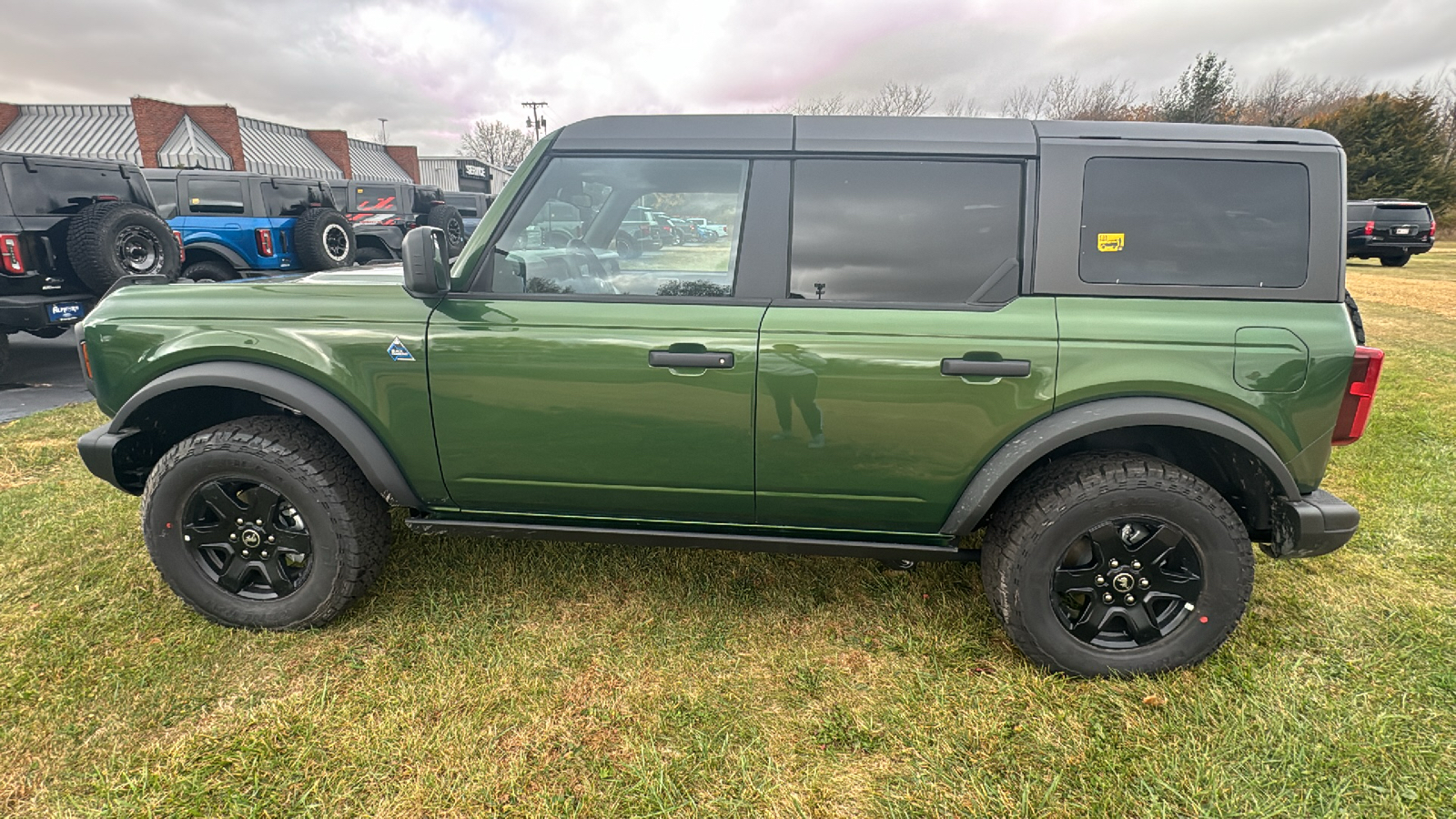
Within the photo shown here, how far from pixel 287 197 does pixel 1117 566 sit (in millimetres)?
11306

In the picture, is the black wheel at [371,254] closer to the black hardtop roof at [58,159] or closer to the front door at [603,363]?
the black hardtop roof at [58,159]

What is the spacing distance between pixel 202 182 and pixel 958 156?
10.9m

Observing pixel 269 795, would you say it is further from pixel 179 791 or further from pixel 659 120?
pixel 659 120

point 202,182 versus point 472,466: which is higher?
point 202,182

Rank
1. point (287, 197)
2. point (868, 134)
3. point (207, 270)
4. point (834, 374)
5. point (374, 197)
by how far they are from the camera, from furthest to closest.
→ point (374, 197)
point (287, 197)
point (207, 270)
point (868, 134)
point (834, 374)

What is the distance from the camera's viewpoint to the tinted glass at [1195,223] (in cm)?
220

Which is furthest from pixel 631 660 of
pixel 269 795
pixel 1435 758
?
pixel 1435 758

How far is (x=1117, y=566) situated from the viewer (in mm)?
2398

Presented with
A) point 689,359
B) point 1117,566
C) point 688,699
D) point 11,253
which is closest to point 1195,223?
point 1117,566

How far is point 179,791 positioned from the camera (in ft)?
6.51

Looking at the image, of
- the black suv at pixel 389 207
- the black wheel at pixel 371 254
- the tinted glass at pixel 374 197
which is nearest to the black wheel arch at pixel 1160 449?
the black wheel at pixel 371 254

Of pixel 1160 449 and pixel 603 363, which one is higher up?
pixel 603 363

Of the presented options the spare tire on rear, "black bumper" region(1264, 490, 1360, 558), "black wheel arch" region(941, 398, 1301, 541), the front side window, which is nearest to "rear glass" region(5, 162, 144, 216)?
the spare tire on rear

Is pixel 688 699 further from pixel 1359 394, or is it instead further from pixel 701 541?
pixel 1359 394
